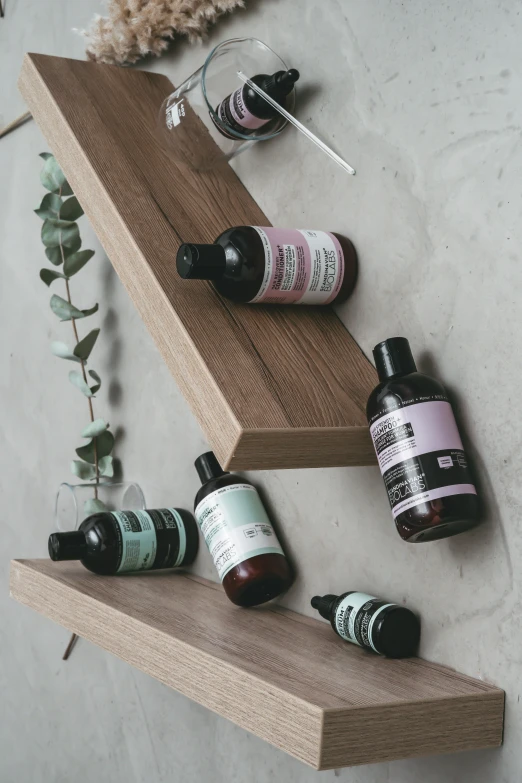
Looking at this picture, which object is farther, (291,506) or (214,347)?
(291,506)

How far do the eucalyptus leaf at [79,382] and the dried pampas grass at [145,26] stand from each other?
0.51 meters

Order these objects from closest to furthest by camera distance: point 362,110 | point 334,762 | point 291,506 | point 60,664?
1. point 334,762
2. point 362,110
3. point 291,506
4. point 60,664

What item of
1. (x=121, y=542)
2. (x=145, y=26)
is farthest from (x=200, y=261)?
(x=145, y=26)

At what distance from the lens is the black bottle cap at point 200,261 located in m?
0.72

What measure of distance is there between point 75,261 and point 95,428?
305mm

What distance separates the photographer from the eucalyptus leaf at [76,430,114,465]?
4.30ft

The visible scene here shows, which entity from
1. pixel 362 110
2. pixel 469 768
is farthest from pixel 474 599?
pixel 362 110

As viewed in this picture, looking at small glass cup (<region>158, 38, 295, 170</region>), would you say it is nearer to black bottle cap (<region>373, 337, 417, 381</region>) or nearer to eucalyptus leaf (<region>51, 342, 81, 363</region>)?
black bottle cap (<region>373, 337, 417, 381</region>)

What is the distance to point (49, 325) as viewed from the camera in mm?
1537

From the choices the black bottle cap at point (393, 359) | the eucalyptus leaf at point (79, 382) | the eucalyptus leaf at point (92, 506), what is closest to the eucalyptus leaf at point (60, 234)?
the eucalyptus leaf at point (79, 382)

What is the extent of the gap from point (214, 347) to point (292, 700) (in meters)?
0.33

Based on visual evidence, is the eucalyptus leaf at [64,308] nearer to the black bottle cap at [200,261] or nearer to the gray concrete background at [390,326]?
the gray concrete background at [390,326]

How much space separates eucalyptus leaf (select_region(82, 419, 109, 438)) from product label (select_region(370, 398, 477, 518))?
2.32 feet

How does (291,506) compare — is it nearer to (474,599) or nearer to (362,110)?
(474,599)
